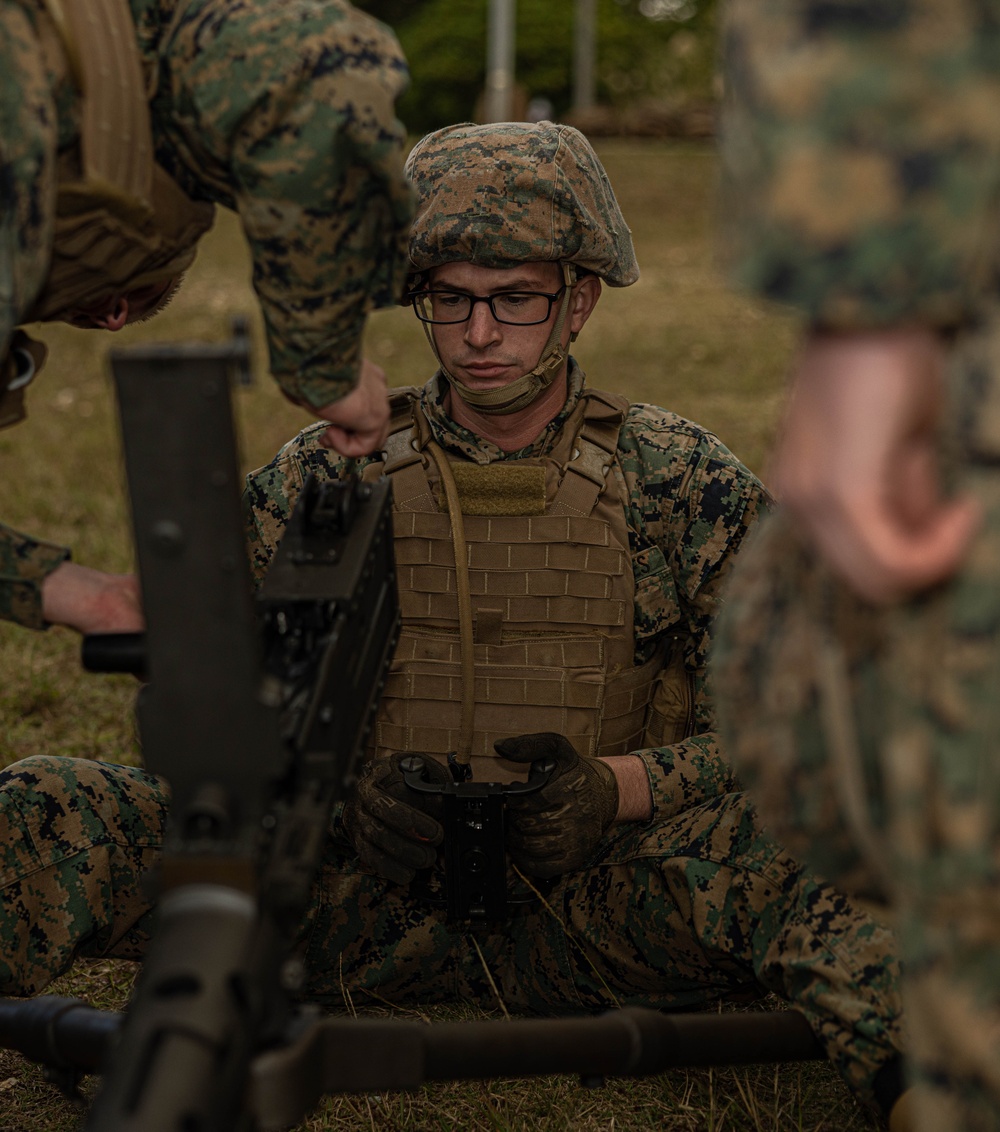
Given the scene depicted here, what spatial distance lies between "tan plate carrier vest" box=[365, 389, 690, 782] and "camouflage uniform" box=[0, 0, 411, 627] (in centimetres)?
111

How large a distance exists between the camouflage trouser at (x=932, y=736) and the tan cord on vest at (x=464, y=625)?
1831 mm

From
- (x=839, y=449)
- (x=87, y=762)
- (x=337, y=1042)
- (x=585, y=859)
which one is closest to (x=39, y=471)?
(x=87, y=762)

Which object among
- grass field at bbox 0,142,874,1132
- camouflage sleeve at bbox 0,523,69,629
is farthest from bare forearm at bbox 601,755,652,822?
camouflage sleeve at bbox 0,523,69,629

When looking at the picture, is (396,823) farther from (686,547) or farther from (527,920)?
(686,547)

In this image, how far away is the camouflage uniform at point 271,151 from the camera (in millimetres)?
2334

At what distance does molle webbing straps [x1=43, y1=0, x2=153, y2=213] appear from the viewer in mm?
2352

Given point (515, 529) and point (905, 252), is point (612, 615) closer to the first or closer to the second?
point (515, 529)

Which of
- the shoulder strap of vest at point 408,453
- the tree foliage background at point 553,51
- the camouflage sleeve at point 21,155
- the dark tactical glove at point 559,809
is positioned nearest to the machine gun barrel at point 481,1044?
the dark tactical glove at point 559,809

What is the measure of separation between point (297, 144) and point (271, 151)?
0.14ft

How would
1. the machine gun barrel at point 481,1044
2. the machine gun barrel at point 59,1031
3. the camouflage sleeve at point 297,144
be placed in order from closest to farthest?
the machine gun barrel at point 481,1044 < the camouflage sleeve at point 297,144 < the machine gun barrel at point 59,1031

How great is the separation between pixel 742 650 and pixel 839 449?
412 mm

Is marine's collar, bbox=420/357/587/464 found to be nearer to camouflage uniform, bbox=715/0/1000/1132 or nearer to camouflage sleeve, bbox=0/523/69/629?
camouflage sleeve, bbox=0/523/69/629

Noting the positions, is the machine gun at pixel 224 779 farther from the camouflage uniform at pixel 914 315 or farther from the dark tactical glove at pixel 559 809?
the dark tactical glove at pixel 559 809

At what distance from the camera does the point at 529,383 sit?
3.68 metres
